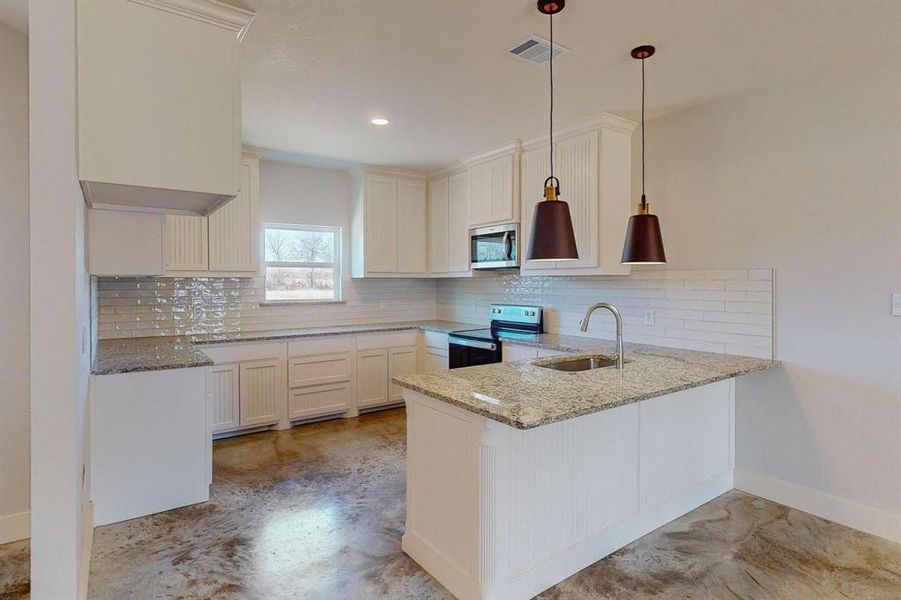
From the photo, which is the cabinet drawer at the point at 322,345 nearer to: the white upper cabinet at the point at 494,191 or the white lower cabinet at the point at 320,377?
the white lower cabinet at the point at 320,377

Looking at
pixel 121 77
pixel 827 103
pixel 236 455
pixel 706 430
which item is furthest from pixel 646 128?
pixel 236 455

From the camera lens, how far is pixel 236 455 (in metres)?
3.74

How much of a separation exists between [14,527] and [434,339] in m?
3.27

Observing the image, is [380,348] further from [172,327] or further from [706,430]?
[706,430]

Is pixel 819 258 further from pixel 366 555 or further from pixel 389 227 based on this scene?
pixel 389 227

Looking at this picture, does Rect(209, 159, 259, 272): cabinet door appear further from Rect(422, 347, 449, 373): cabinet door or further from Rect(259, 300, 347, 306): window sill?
Rect(422, 347, 449, 373): cabinet door

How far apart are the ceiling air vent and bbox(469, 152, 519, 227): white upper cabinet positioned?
5.16 feet

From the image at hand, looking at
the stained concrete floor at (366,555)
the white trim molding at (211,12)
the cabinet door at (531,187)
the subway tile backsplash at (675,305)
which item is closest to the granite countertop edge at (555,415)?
the subway tile backsplash at (675,305)

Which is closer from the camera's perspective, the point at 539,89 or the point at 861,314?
the point at 861,314

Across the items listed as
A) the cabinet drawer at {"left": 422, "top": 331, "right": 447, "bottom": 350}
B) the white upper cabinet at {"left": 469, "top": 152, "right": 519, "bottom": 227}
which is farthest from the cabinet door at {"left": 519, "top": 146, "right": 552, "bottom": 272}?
the cabinet drawer at {"left": 422, "top": 331, "right": 447, "bottom": 350}

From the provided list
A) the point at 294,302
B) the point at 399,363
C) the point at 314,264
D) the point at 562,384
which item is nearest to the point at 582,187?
the point at 562,384

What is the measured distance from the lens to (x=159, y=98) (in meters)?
2.00

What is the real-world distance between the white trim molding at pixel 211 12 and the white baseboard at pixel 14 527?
8.60ft

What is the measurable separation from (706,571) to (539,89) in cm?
270
